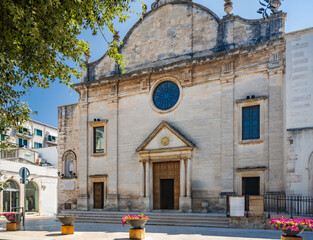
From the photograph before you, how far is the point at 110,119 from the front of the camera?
2383 centimetres

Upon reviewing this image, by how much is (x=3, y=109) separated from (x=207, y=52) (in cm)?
1252

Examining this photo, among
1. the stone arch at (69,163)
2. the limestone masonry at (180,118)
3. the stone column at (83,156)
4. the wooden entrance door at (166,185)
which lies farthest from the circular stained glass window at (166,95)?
the stone arch at (69,163)

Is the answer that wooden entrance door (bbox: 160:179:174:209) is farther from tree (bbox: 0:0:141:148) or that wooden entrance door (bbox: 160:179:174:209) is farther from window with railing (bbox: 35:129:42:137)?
window with railing (bbox: 35:129:42:137)

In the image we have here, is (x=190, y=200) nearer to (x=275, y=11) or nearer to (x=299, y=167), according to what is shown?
(x=299, y=167)

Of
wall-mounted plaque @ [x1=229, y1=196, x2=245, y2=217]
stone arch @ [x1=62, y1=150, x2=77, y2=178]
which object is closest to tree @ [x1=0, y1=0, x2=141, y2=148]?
wall-mounted plaque @ [x1=229, y1=196, x2=245, y2=217]

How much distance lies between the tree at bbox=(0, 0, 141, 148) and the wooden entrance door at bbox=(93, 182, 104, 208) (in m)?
12.0

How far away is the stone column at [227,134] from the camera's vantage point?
62.3ft

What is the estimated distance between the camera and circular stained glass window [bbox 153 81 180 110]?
21.8m

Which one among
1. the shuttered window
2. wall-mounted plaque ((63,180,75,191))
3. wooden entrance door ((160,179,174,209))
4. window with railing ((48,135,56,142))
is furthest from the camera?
window with railing ((48,135,56,142))

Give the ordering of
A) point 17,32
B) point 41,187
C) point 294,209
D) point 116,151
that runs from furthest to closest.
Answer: point 41,187 < point 116,151 < point 294,209 < point 17,32

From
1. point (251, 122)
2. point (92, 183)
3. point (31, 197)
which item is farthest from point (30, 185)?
point (251, 122)

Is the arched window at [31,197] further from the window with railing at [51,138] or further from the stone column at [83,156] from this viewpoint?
the window with railing at [51,138]

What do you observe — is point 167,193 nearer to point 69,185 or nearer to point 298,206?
point 69,185

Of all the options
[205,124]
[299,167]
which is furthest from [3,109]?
[299,167]
